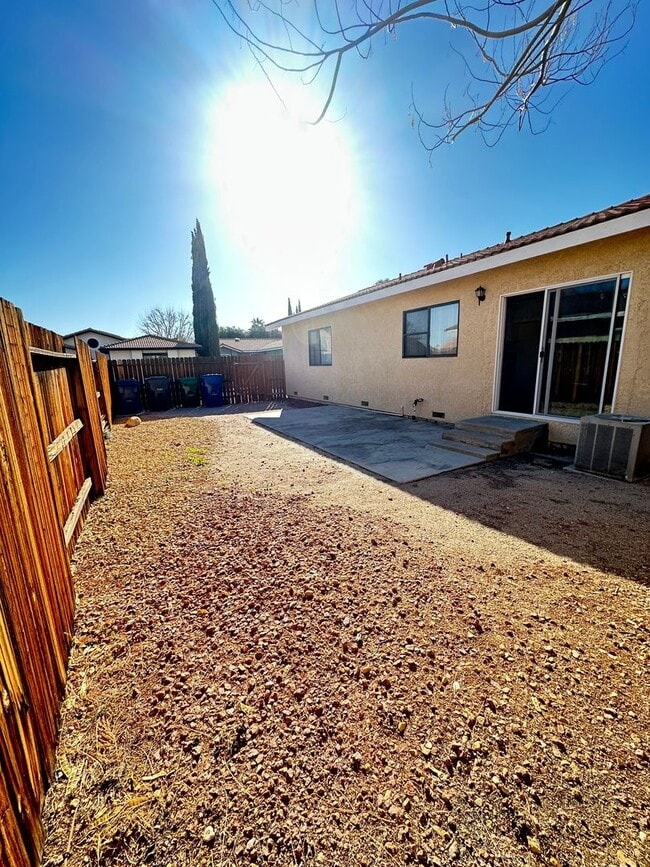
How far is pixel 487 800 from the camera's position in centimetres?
116

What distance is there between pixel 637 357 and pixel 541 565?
12.2 ft

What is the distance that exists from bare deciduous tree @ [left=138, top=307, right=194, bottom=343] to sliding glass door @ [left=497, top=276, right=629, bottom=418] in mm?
43212

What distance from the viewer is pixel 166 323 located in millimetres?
42469

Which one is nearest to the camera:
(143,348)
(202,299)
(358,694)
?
(358,694)

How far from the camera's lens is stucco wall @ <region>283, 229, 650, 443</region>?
4.44m

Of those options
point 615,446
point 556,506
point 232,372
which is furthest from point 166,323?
point 556,506

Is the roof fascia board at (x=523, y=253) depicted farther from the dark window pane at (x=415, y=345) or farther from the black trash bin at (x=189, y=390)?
the black trash bin at (x=189, y=390)

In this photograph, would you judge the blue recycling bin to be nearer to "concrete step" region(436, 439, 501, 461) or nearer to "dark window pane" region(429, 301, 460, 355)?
"dark window pane" region(429, 301, 460, 355)

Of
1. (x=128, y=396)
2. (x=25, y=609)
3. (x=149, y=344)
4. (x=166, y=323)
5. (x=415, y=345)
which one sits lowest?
(x=25, y=609)

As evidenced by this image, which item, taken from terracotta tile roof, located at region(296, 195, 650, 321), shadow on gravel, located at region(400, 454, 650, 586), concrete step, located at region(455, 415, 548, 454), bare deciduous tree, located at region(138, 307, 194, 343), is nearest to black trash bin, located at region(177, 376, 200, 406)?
terracotta tile roof, located at region(296, 195, 650, 321)

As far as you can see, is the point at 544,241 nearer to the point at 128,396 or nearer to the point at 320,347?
the point at 320,347

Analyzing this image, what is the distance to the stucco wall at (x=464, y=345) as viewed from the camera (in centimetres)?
444

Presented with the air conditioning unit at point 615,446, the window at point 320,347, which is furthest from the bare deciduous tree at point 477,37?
the window at point 320,347

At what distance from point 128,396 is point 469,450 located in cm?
1060
